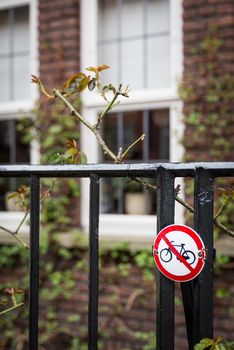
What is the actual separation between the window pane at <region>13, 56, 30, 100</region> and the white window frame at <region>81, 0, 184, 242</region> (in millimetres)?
659

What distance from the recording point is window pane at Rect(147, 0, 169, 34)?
348 cm

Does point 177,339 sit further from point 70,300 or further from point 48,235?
point 48,235

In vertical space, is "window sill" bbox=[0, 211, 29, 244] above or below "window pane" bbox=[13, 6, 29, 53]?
below

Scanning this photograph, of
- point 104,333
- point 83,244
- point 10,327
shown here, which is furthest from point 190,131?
point 10,327

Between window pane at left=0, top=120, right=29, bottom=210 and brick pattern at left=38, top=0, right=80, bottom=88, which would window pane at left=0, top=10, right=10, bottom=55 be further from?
window pane at left=0, top=120, right=29, bottom=210

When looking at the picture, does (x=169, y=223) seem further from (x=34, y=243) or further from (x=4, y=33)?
(x=4, y=33)

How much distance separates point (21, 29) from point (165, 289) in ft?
12.1

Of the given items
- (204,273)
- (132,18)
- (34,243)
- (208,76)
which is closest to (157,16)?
(132,18)

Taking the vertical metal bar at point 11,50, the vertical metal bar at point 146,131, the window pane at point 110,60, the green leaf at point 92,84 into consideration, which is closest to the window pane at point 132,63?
the window pane at point 110,60

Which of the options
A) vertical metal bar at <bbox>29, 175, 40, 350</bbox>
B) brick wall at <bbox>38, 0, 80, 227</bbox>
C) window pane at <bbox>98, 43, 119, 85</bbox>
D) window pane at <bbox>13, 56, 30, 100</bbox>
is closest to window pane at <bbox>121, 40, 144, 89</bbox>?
window pane at <bbox>98, 43, 119, 85</bbox>

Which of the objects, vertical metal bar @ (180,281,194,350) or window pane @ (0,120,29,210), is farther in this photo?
window pane @ (0,120,29,210)

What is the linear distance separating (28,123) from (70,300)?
1.61 metres

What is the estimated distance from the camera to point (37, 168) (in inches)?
40.4

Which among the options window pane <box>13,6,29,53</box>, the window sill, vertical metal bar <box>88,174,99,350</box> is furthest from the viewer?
window pane <box>13,6,29,53</box>
